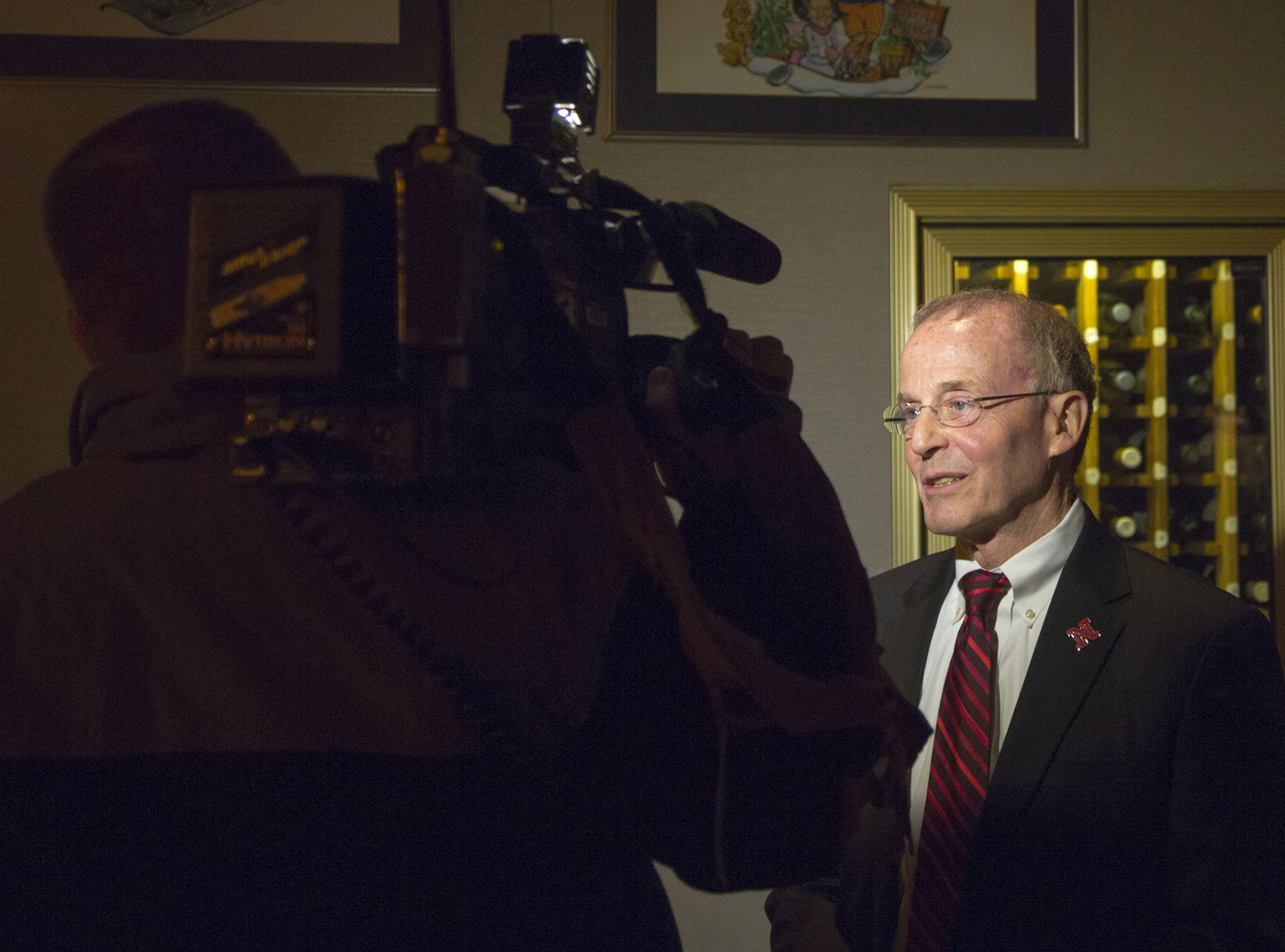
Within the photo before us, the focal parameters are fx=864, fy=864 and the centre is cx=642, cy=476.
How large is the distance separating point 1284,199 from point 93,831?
2169mm

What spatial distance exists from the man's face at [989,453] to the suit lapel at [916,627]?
0.28 feet

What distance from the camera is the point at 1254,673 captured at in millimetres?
1027

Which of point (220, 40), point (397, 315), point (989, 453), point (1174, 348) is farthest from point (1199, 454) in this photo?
point (220, 40)

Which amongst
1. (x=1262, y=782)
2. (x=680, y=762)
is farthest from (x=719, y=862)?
(x=1262, y=782)

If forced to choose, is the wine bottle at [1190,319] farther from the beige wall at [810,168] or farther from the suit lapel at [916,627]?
the suit lapel at [916,627]

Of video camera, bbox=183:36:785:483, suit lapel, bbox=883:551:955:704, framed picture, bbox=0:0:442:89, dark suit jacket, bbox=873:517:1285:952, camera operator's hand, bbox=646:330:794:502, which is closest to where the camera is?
video camera, bbox=183:36:785:483

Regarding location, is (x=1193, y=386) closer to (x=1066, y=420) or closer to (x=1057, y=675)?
(x=1066, y=420)

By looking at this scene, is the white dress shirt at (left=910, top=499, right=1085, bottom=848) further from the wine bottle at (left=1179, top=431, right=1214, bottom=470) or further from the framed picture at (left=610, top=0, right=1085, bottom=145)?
the framed picture at (left=610, top=0, right=1085, bottom=145)

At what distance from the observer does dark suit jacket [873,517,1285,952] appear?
37.0 inches

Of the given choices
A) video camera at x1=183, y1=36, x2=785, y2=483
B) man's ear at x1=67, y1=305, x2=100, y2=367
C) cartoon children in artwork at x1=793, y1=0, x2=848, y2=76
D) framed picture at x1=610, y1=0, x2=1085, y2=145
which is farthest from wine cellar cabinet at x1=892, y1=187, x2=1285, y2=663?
man's ear at x1=67, y1=305, x2=100, y2=367

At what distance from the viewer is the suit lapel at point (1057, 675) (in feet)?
3.24

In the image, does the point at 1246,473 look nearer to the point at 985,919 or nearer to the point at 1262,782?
the point at 1262,782

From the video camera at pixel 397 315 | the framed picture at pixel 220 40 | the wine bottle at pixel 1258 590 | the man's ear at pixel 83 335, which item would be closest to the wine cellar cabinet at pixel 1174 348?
the wine bottle at pixel 1258 590

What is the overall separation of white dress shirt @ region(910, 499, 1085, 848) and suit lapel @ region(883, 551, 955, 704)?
0.04 feet
